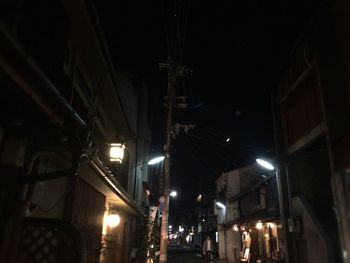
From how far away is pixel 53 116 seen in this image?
4.78m

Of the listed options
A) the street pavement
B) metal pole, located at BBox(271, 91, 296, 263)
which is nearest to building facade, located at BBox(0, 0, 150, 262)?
metal pole, located at BBox(271, 91, 296, 263)

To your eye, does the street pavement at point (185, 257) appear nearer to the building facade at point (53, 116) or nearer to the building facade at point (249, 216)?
the building facade at point (249, 216)

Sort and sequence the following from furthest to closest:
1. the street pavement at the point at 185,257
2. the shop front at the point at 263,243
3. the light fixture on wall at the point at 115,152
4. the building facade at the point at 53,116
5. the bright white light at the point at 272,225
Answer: the street pavement at the point at 185,257, the bright white light at the point at 272,225, the shop front at the point at 263,243, the light fixture on wall at the point at 115,152, the building facade at the point at 53,116

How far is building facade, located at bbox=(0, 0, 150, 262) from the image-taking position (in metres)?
4.09

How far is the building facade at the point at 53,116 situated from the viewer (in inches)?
161

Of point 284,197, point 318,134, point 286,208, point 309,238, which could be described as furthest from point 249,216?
point 318,134

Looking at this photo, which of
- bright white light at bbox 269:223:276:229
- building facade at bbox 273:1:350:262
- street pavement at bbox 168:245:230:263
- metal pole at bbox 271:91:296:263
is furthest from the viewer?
street pavement at bbox 168:245:230:263

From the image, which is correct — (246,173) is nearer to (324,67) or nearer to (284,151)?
(284,151)

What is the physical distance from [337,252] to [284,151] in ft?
20.2

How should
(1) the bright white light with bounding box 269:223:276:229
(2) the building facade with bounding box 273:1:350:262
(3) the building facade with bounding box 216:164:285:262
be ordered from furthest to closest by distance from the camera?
(1) the bright white light with bounding box 269:223:276:229 < (3) the building facade with bounding box 216:164:285:262 < (2) the building facade with bounding box 273:1:350:262

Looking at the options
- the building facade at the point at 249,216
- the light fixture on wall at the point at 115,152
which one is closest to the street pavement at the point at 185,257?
the building facade at the point at 249,216

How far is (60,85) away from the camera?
7250 mm

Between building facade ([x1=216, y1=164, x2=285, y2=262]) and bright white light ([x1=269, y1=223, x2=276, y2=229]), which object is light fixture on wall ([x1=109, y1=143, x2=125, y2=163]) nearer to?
building facade ([x1=216, y1=164, x2=285, y2=262])

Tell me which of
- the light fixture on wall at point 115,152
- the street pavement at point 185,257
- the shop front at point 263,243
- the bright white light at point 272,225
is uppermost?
the light fixture on wall at point 115,152
